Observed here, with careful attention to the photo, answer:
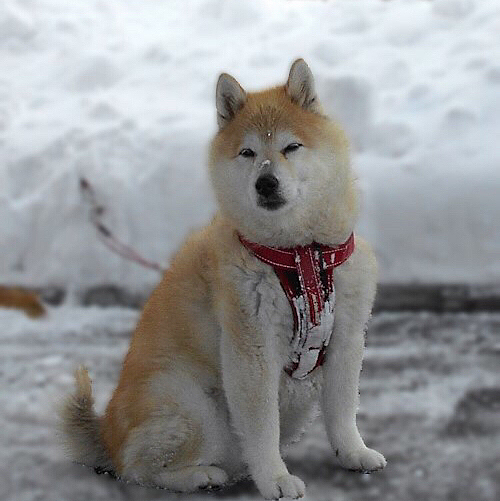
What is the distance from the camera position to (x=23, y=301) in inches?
214

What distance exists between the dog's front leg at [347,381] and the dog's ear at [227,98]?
66 centimetres

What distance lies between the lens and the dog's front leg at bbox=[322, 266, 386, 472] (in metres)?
2.58

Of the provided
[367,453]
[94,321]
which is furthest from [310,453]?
[94,321]

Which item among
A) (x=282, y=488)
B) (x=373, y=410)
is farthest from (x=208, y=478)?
(x=373, y=410)

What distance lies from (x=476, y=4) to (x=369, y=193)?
2.75 m

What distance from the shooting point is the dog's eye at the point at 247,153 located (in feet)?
8.03

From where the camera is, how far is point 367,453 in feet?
8.84

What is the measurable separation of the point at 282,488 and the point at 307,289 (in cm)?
59

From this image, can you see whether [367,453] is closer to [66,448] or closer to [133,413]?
[133,413]

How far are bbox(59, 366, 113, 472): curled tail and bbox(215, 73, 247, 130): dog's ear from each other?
1034 mm

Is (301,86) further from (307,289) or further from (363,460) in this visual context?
(363,460)

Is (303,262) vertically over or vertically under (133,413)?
over

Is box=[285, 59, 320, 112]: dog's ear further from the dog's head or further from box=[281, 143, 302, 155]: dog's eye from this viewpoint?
box=[281, 143, 302, 155]: dog's eye

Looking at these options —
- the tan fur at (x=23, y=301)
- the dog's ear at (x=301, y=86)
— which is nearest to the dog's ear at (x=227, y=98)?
the dog's ear at (x=301, y=86)
